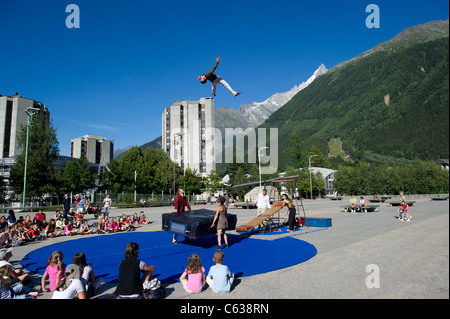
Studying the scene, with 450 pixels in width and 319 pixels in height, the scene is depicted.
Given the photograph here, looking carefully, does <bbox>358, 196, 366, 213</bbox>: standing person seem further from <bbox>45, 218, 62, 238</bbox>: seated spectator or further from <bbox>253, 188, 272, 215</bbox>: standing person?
<bbox>45, 218, 62, 238</bbox>: seated spectator

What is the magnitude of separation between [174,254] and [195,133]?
102 meters

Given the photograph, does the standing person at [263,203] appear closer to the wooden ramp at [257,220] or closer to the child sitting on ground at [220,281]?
the wooden ramp at [257,220]

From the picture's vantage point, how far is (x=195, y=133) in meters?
110

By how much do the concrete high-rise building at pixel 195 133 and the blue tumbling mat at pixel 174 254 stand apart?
95.3m

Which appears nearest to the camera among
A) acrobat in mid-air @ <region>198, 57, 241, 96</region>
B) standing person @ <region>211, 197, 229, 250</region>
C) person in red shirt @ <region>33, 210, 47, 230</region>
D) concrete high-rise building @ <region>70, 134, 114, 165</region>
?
→ acrobat in mid-air @ <region>198, 57, 241, 96</region>

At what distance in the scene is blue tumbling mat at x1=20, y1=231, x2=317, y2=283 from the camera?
761cm

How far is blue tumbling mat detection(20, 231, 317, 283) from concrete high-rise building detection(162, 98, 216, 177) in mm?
95330

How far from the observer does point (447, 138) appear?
2.34 meters

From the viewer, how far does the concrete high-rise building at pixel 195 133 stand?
109375mm

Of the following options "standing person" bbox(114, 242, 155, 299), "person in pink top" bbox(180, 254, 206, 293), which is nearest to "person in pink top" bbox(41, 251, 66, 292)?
"standing person" bbox(114, 242, 155, 299)

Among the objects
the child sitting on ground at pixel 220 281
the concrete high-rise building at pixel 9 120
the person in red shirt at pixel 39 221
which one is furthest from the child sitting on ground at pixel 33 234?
the concrete high-rise building at pixel 9 120

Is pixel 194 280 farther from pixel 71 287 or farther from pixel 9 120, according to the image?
pixel 9 120
